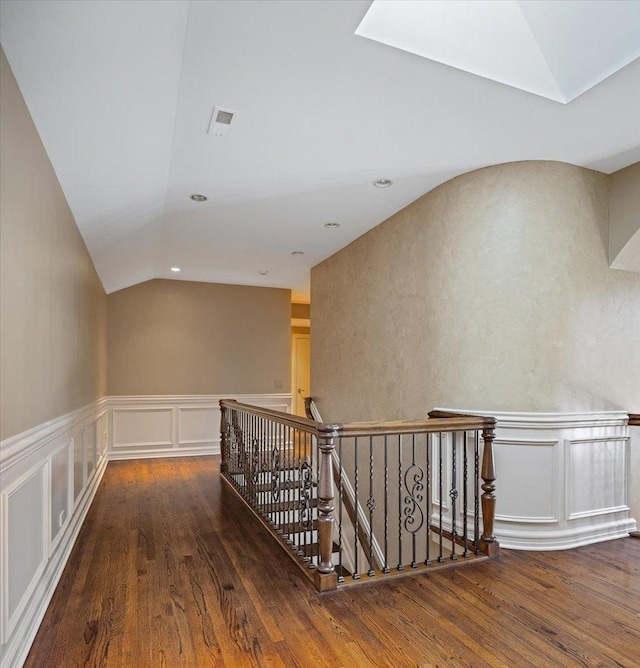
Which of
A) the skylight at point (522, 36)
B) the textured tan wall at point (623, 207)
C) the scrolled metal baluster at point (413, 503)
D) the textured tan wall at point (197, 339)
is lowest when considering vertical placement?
the scrolled metal baluster at point (413, 503)

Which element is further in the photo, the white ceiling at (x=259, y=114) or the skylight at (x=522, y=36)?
the skylight at (x=522, y=36)

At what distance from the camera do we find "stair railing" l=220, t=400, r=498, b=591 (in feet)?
Result: 8.67

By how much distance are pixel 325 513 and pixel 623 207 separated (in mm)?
3061

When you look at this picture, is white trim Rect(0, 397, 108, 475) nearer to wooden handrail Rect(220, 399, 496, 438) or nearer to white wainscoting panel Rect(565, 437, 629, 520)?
wooden handrail Rect(220, 399, 496, 438)

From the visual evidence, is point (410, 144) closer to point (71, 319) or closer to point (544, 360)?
point (544, 360)

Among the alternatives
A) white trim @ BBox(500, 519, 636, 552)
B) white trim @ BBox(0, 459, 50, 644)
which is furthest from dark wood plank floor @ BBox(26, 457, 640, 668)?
white trim @ BBox(0, 459, 50, 644)

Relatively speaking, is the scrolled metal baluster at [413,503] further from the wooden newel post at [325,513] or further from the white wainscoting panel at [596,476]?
the white wainscoting panel at [596,476]

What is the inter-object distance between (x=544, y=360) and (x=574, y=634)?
1716mm

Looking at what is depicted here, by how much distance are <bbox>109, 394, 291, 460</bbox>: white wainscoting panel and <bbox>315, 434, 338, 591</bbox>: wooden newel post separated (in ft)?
16.5

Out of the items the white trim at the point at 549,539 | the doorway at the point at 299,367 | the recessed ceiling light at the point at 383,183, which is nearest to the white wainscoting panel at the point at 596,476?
the white trim at the point at 549,539

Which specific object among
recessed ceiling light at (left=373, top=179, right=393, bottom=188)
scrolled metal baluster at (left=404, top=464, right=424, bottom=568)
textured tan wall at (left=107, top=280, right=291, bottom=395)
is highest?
recessed ceiling light at (left=373, top=179, right=393, bottom=188)

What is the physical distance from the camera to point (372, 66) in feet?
7.68

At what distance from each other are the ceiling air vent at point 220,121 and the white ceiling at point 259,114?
48mm

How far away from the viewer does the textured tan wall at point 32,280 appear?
6.10ft
